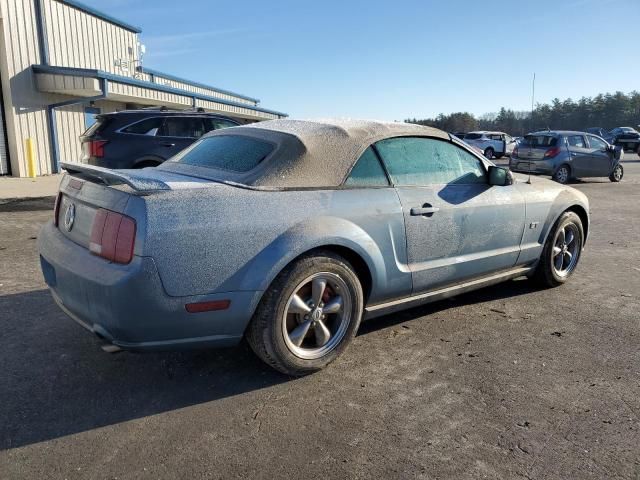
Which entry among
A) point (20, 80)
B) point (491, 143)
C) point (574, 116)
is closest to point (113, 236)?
point (20, 80)

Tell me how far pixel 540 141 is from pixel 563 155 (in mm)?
788

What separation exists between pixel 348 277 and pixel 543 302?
7.73 feet

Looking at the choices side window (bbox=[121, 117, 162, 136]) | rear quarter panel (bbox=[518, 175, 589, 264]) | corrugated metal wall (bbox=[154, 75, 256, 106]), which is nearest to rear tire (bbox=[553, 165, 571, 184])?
rear quarter panel (bbox=[518, 175, 589, 264])

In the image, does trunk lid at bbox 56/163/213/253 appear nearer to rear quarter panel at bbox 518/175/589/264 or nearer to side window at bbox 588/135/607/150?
rear quarter panel at bbox 518/175/589/264

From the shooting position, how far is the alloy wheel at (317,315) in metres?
3.16

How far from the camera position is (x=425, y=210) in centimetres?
371

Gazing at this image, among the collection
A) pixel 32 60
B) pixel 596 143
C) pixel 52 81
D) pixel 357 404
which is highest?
pixel 32 60

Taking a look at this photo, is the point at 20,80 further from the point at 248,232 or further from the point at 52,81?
the point at 248,232

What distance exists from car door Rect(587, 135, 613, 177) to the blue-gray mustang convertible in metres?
13.0

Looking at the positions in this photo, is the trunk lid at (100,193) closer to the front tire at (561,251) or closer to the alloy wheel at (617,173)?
the front tire at (561,251)

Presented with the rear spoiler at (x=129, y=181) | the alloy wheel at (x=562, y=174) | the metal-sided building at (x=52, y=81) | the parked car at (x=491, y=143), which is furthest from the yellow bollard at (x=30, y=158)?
the parked car at (x=491, y=143)

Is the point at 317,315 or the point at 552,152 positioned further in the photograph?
the point at 552,152

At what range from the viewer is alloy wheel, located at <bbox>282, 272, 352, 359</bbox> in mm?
3160

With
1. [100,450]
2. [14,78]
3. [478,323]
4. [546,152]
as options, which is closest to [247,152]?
[100,450]
